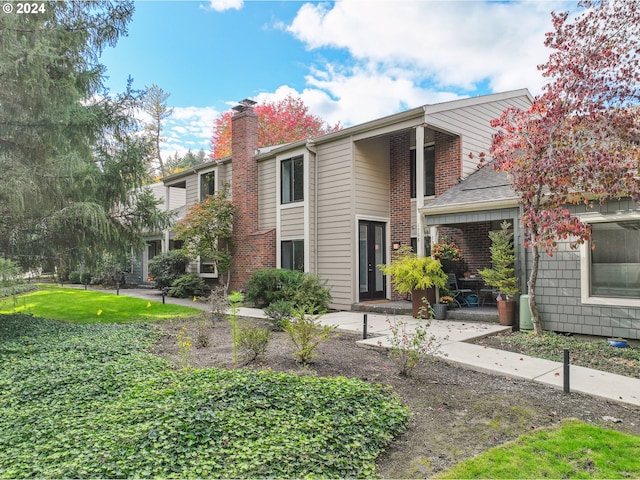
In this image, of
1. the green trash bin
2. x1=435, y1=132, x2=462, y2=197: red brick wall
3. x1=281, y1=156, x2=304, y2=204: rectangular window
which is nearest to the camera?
the green trash bin

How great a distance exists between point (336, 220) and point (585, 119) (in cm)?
672

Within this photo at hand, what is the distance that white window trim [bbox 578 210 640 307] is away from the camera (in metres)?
7.08

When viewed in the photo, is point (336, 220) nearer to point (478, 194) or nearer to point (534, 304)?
point (478, 194)

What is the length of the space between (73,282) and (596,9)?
2441 cm

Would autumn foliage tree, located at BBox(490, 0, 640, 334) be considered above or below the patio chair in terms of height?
above

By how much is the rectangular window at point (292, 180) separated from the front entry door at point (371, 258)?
238 cm

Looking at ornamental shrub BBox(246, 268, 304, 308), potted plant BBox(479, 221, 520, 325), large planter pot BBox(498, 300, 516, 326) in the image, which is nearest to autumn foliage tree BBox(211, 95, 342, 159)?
ornamental shrub BBox(246, 268, 304, 308)

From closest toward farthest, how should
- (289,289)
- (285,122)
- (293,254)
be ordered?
(289,289) < (293,254) < (285,122)

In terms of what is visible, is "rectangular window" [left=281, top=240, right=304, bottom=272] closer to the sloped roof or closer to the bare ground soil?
the sloped roof

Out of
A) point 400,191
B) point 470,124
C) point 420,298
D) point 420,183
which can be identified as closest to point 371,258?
point 400,191

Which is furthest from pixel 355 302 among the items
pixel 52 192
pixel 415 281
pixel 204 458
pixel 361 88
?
pixel 361 88

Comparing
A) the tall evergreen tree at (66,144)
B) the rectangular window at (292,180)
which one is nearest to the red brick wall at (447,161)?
the rectangular window at (292,180)

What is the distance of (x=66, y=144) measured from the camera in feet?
26.2

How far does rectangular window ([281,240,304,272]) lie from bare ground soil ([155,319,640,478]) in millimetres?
6122
